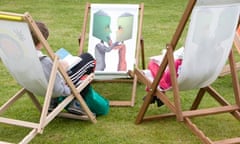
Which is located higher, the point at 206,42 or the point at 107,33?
the point at 206,42

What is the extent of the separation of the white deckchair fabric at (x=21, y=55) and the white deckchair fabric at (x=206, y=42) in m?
1.08

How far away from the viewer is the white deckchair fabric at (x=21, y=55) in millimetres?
3777

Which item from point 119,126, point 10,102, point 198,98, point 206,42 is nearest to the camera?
point 206,42

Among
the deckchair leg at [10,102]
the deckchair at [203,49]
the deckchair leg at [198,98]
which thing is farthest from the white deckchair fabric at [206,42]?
the deckchair leg at [10,102]

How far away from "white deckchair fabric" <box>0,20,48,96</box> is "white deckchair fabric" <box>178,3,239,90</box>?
108 centimetres

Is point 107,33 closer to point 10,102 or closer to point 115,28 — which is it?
point 115,28

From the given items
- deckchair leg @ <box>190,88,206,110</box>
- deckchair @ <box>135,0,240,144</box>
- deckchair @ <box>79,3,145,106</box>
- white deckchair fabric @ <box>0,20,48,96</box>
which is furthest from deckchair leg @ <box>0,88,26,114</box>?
deckchair leg @ <box>190,88,206,110</box>

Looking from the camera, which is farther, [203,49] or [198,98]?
[198,98]

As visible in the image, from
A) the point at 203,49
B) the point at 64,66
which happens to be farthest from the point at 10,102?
the point at 203,49

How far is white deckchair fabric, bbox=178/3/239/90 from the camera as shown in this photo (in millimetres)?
3770

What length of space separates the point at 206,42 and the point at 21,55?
136 cm

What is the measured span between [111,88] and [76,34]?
246 centimetres

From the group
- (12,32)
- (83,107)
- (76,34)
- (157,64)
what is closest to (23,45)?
(12,32)

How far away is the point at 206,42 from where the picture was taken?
387cm
